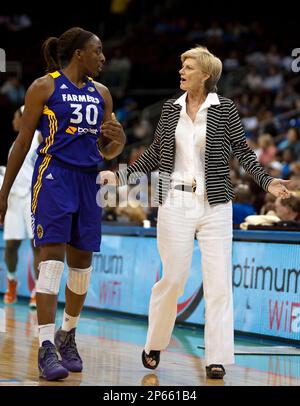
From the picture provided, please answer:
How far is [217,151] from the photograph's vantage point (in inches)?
239

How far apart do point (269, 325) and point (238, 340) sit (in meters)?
0.37

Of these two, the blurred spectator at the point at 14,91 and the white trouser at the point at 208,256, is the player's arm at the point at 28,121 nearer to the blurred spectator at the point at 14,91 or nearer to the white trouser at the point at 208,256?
the white trouser at the point at 208,256

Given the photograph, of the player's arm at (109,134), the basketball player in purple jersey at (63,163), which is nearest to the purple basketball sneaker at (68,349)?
the basketball player in purple jersey at (63,163)

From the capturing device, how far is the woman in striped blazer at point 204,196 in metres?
6.06

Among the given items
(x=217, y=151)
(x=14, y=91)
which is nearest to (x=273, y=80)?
(x=14, y=91)

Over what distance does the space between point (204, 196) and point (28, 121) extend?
4.14ft

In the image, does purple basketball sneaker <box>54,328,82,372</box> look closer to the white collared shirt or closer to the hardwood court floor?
the hardwood court floor

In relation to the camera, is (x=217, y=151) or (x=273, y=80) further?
(x=273, y=80)

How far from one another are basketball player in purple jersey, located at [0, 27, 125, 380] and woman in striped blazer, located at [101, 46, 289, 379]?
0.27m

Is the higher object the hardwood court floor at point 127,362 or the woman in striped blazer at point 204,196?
the woman in striped blazer at point 204,196

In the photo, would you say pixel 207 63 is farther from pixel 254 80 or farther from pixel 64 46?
pixel 254 80

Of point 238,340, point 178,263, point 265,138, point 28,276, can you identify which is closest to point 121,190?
point 28,276

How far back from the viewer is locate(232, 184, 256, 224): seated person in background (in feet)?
33.3

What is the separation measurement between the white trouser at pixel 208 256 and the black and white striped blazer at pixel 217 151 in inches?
4.3
